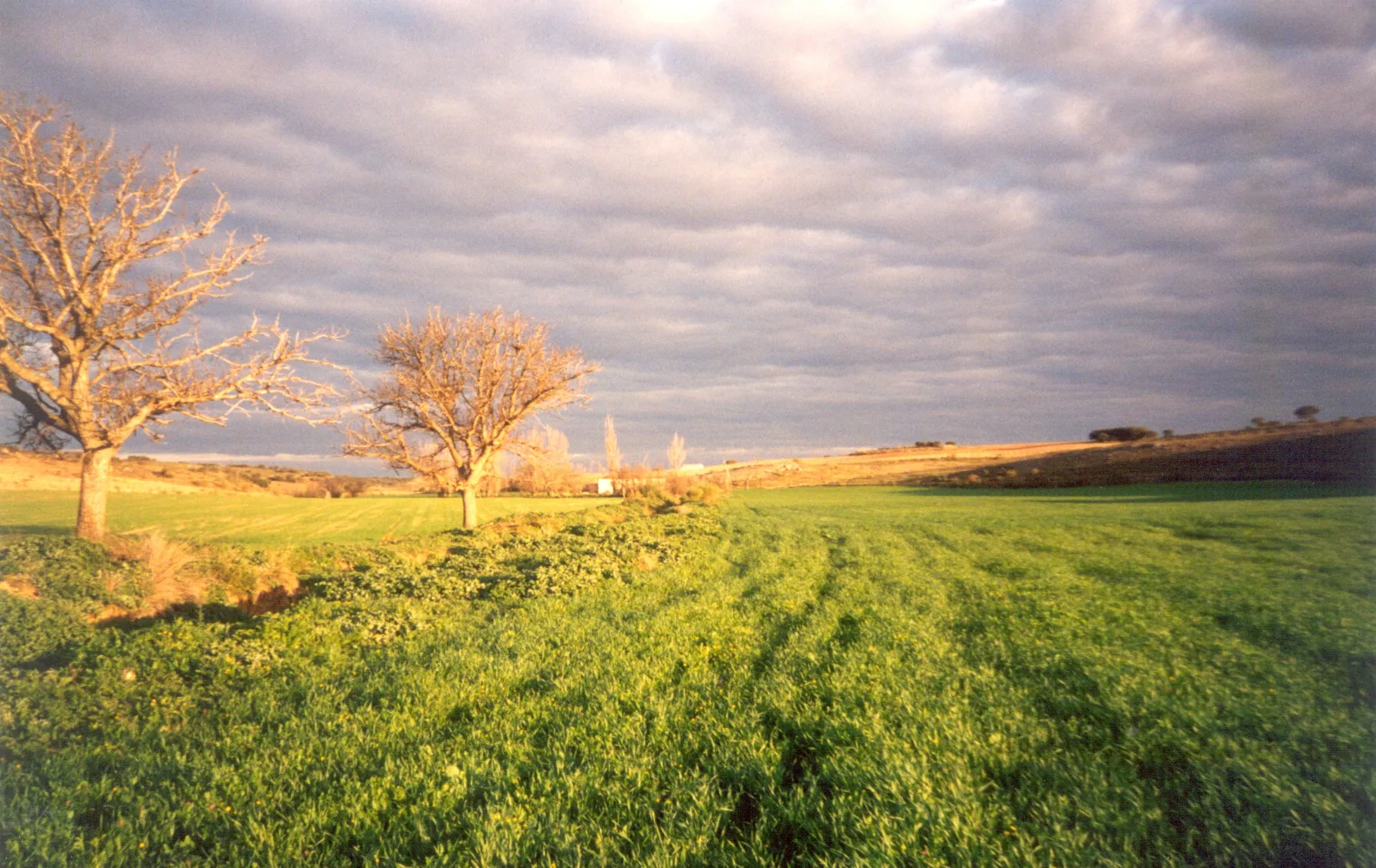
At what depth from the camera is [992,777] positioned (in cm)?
529

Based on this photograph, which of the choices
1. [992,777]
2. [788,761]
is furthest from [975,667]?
[788,761]

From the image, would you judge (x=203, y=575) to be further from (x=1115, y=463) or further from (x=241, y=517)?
(x=1115, y=463)

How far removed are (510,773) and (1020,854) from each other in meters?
3.80

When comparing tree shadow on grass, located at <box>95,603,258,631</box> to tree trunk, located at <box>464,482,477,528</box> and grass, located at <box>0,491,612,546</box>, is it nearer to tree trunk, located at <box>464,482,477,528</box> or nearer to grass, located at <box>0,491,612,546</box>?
grass, located at <box>0,491,612,546</box>

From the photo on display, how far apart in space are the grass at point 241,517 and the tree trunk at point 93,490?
4.55 ft

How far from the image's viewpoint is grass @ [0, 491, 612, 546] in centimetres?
2442

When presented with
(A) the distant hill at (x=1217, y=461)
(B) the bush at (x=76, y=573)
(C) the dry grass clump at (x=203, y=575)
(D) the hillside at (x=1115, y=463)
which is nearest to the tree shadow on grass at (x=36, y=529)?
(B) the bush at (x=76, y=573)

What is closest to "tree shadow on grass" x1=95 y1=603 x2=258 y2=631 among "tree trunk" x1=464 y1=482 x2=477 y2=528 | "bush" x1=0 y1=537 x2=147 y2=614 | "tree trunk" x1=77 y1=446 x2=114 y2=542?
"bush" x1=0 y1=537 x2=147 y2=614

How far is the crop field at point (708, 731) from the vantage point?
4.43 m

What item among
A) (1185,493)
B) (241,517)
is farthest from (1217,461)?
(241,517)

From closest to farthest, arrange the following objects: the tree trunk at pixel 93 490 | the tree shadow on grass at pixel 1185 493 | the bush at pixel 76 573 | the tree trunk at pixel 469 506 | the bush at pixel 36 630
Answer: the bush at pixel 36 630 → the bush at pixel 76 573 → the tree trunk at pixel 93 490 → the tree trunk at pixel 469 506 → the tree shadow on grass at pixel 1185 493

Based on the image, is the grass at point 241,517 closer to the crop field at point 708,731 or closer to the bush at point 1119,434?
the crop field at point 708,731

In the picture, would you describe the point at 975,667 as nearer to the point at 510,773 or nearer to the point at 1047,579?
the point at 510,773

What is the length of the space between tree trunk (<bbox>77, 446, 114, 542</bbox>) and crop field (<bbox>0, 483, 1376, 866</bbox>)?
965 cm
